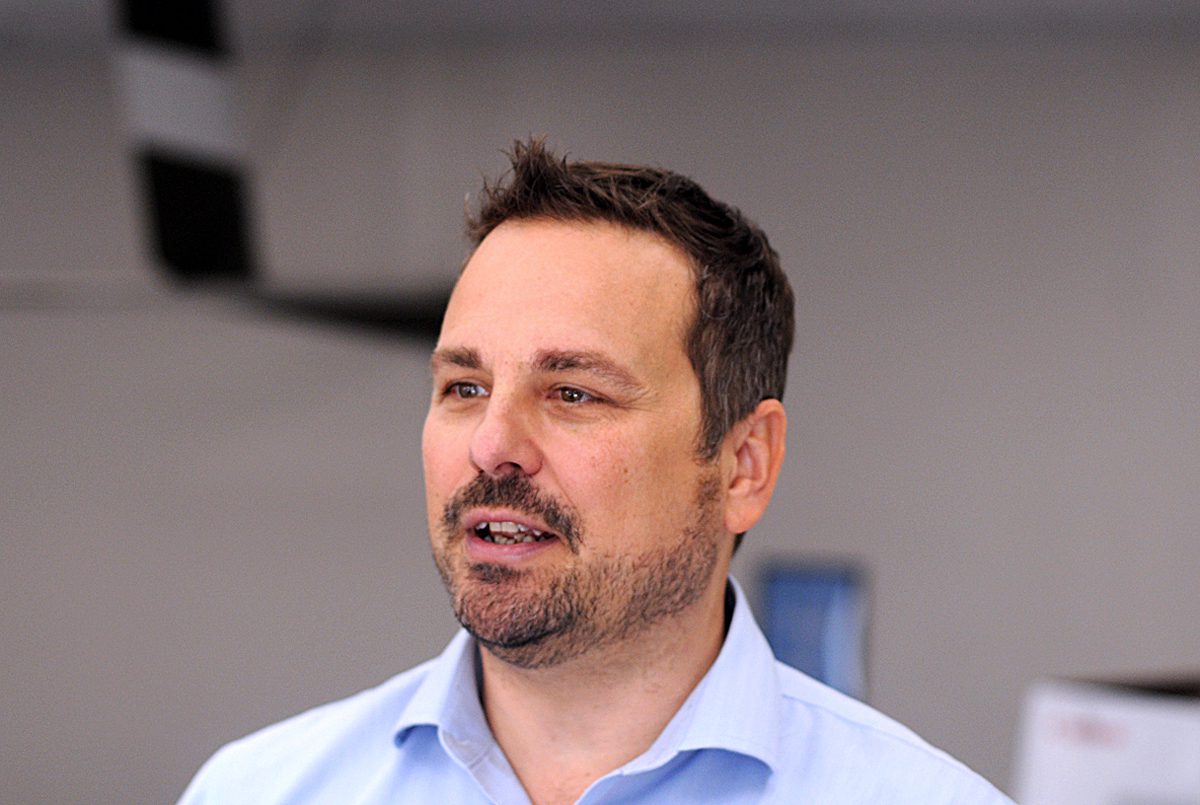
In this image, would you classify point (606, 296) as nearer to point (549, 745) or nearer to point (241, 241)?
point (549, 745)

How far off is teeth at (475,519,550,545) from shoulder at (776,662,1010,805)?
33cm

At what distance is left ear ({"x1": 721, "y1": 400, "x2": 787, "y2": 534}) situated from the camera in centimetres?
138

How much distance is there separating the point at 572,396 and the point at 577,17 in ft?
10.8

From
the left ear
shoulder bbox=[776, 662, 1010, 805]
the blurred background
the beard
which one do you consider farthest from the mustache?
the blurred background

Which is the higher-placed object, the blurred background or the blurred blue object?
Result: the blurred background

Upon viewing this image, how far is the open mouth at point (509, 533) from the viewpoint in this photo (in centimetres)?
124

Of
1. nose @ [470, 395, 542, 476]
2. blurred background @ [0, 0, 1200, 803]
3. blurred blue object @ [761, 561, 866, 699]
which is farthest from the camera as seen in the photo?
blurred blue object @ [761, 561, 866, 699]

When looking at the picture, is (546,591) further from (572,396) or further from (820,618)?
(820,618)

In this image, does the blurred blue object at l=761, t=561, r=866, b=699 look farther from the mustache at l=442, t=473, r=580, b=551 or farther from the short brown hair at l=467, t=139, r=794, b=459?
the mustache at l=442, t=473, r=580, b=551

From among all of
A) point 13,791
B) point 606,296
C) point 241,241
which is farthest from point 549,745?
point 13,791

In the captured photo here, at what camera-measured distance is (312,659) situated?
14.6 ft

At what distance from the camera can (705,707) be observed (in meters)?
1.30

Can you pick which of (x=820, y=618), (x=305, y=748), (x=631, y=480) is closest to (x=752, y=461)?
(x=631, y=480)

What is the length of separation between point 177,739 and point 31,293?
175 centimetres
